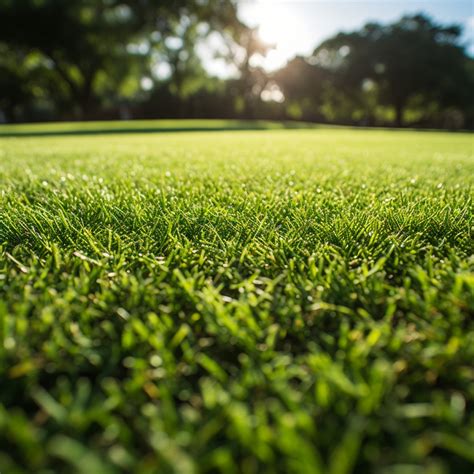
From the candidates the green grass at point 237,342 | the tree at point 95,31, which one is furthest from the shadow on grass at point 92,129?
the tree at point 95,31

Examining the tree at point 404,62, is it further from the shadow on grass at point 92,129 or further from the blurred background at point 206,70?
the shadow on grass at point 92,129

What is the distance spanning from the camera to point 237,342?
2.47 feet

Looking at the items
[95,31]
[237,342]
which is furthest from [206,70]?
[237,342]

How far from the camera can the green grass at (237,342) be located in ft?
1.77

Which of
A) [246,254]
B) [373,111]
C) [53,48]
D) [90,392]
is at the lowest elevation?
[90,392]

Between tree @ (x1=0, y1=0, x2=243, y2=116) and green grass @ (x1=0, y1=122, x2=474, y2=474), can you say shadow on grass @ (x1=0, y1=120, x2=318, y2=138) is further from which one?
tree @ (x1=0, y1=0, x2=243, y2=116)

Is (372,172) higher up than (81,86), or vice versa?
(81,86)

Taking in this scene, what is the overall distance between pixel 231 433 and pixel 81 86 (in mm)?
39050

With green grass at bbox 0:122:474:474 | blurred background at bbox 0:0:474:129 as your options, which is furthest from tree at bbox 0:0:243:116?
green grass at bbox 0:122:474:474

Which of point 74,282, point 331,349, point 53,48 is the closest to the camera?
point 331,349

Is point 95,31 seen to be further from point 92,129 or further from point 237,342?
point 237,342

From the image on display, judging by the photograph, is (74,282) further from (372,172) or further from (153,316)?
(372,172)

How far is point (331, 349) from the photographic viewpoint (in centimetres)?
75

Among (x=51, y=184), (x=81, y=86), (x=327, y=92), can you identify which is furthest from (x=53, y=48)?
(x=51, y=184)
